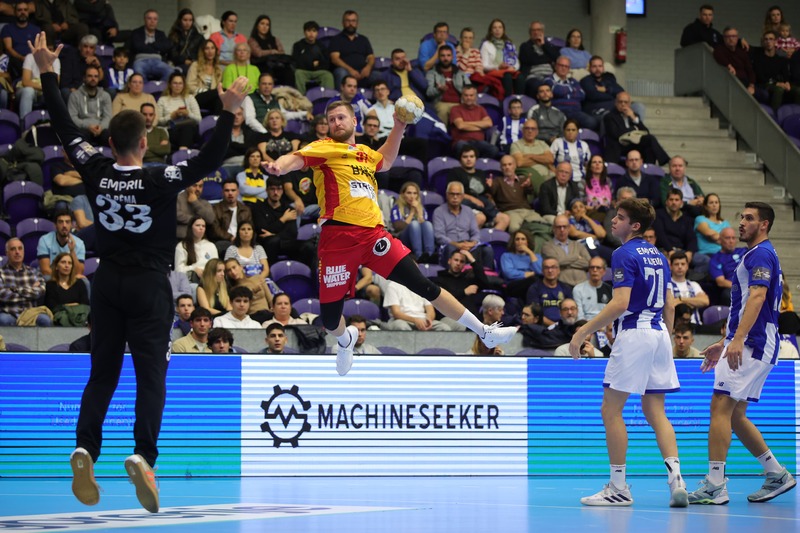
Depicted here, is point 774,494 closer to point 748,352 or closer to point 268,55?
point 748,352

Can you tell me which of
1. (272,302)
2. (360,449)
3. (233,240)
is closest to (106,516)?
(360,449)

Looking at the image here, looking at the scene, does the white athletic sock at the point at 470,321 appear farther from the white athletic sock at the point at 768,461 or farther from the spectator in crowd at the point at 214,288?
the spectator in crowd at the point at 214,288

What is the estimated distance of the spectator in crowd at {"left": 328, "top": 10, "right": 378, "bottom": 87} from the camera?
18.7m

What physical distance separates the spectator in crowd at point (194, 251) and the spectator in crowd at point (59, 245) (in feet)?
3.78

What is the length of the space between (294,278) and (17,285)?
11.1ft

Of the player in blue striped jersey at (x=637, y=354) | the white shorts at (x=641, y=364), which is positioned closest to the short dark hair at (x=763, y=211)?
the player in blue striped jersey at (x=637, y=354)

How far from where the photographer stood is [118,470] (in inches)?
428

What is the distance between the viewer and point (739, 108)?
20797 mm

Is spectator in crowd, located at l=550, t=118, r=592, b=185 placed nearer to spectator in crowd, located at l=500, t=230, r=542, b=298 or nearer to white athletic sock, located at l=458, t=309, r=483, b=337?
spectator in crowd, located at l=500, t=230, r=542, b=298

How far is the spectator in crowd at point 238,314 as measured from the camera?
42.3 ft

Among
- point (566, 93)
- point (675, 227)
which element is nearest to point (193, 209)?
point (675, 227)

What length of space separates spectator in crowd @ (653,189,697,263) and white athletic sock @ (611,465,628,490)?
8121mm

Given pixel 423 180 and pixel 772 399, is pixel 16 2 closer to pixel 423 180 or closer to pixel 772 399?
pixel 423 180

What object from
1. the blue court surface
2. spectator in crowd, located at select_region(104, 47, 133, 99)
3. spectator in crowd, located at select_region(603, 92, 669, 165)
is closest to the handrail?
spectator in crowd, located at select_region(603, 92, 669, 165)
